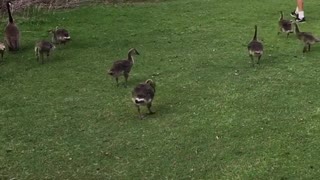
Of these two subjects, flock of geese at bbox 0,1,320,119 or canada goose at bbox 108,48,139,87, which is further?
canada goose at bbox 108,48,139,87

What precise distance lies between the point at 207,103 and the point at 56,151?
2.78 metres

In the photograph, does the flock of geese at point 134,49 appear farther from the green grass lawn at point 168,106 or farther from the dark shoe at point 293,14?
the dark shoe at point 293,14

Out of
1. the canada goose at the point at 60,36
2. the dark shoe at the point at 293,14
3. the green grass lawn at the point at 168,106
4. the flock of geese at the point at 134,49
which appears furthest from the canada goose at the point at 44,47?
the dark shoe at the point at 293,14

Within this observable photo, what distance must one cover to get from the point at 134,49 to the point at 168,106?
256 centimetres

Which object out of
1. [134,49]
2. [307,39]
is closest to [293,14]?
[307,39]

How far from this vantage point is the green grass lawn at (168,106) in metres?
7.69

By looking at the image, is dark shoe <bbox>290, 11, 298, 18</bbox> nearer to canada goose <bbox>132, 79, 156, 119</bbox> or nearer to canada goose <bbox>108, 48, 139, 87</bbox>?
canada goose <bbox>108, 48, 139, 87</bbox>

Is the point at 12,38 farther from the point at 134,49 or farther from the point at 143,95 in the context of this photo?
the point at 143,95

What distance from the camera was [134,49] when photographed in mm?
11930

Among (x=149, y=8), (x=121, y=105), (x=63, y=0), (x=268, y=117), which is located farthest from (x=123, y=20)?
(x=268, y=117)

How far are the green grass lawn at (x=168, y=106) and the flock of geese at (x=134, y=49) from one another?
238 mm

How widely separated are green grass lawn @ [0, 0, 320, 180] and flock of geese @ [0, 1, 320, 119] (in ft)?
0.78

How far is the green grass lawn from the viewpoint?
7.69 m

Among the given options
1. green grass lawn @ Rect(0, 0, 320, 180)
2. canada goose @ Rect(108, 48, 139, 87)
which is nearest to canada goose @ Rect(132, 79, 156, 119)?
green grass lawn @ Rect(0, 0, 320, 180)
